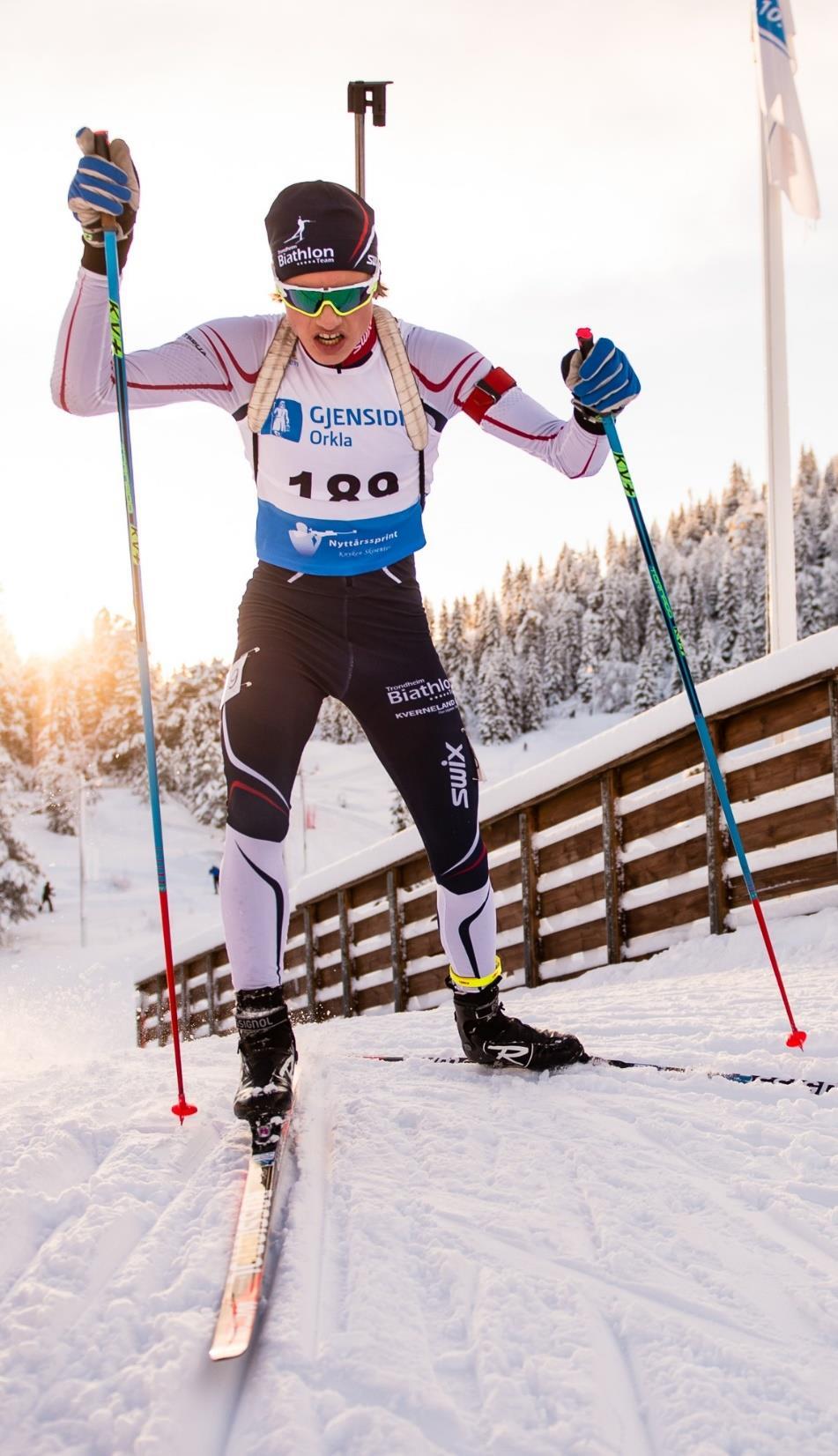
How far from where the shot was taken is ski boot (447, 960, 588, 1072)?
2613 millimetres

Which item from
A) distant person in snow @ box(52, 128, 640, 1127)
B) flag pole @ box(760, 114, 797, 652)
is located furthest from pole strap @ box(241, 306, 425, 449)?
flag pole @ box(760, 114, 797, 652)

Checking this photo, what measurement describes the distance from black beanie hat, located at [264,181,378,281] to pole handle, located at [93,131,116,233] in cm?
43

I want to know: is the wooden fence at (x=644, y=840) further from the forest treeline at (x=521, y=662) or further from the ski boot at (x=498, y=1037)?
the forest treeline at (x=521, y=662)

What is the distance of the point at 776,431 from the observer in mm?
6938

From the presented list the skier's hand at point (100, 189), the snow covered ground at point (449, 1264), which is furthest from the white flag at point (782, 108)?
the snow covered ground at point (449, 1264)

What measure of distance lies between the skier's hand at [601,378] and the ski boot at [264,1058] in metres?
1.90

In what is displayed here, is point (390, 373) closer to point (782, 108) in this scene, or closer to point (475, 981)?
point (475, 981)

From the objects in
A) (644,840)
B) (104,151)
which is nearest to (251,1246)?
(104,151)

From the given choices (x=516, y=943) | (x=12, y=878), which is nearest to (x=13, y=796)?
(x=12, y=878)

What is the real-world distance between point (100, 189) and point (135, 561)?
37.8 inches

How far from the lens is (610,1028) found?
314 centimetres

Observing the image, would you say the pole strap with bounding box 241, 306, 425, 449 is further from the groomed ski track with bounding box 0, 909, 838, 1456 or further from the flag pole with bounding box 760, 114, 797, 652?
the flag pole with bounding box 760, 114, 797, 652

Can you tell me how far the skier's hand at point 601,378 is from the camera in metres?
2.72

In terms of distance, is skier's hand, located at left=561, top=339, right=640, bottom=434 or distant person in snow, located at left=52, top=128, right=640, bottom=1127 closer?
distant person in snow, located at left=52, top=128, right=640, bottom=1127
